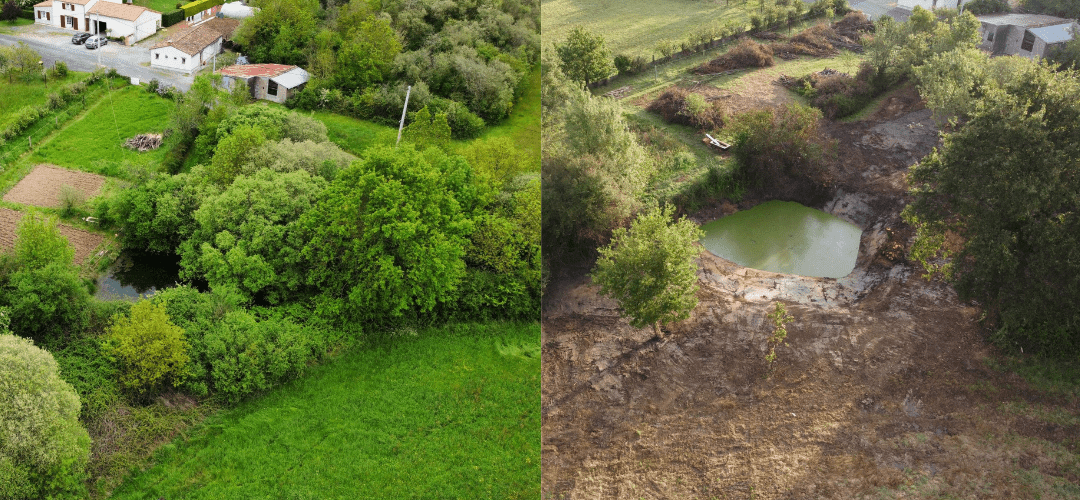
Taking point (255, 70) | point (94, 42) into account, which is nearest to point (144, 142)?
point (255, 70)

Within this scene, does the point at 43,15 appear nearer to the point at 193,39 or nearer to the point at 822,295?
the point at 193,39

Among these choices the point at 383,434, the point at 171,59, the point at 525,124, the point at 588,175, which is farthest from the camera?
the point at 171,59

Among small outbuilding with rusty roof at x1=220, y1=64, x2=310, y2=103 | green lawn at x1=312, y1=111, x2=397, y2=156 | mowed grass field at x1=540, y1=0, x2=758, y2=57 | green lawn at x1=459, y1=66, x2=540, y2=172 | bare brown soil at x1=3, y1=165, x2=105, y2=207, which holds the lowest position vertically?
bare brown soil at x1=3, y1=165, x2=105, y2=207

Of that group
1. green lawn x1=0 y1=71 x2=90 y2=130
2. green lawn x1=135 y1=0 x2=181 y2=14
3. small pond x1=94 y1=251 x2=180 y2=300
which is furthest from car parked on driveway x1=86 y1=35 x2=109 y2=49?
small pond x1=94 y1=251 x2=180 y2=300

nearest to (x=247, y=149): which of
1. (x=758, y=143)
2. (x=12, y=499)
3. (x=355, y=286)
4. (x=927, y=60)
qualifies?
(x=355, y=286)

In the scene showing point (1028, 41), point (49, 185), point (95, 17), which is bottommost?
point (49, 185)

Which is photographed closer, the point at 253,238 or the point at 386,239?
the point at 386,239

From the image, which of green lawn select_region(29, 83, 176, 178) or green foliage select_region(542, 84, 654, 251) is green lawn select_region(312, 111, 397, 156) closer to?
green lawn select_region(29, 83, 176, 178)
